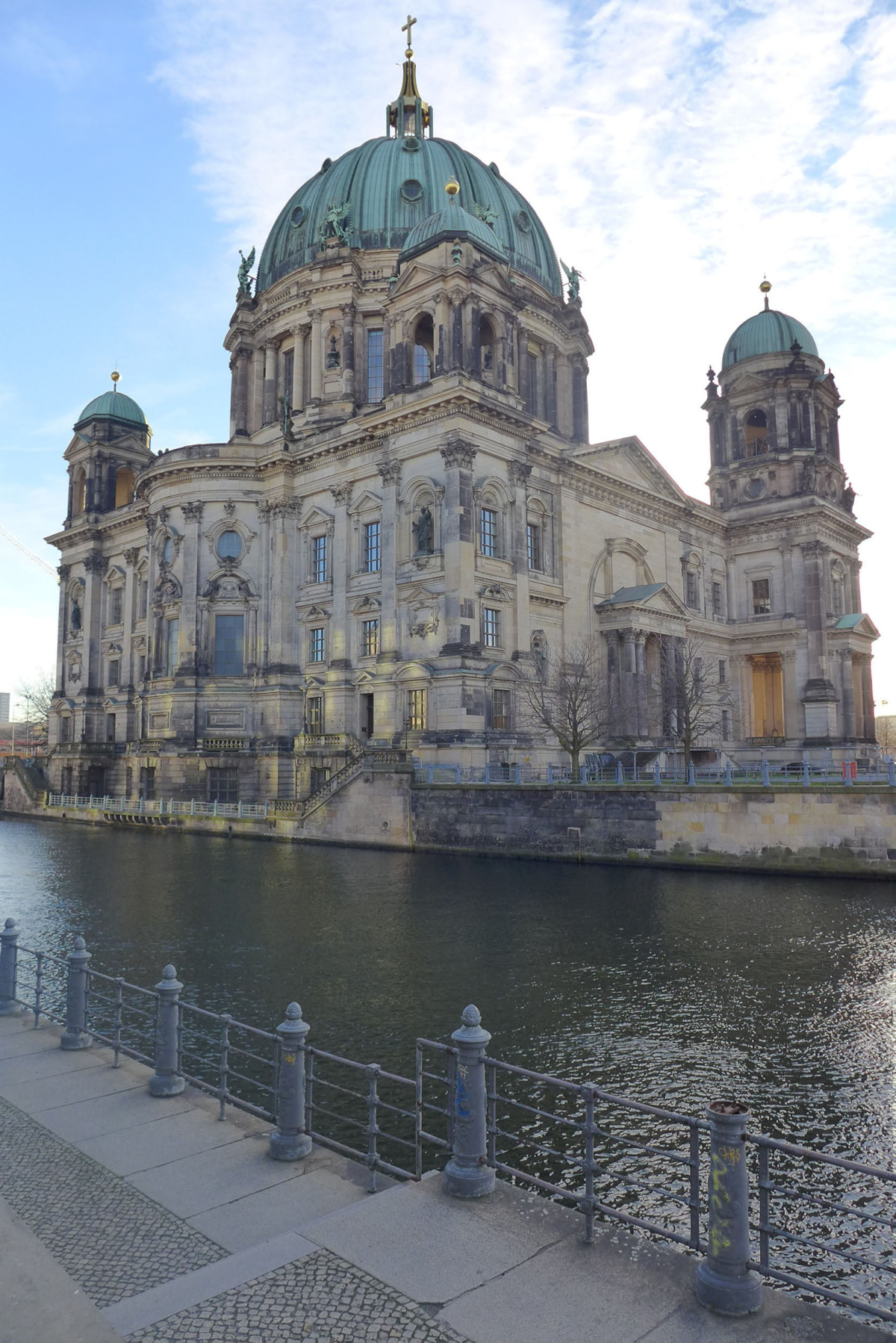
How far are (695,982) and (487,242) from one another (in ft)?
148

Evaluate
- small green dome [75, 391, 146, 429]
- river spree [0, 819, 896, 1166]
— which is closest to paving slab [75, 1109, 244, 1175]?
river spree [0, 819, 896, 1166]

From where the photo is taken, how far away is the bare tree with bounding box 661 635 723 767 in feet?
160

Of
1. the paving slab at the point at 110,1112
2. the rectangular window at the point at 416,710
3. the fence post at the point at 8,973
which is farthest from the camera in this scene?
the rectangular window at the point at 416,710

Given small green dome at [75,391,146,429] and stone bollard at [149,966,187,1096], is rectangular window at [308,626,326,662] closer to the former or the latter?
small green dome at [75,391,146,429]

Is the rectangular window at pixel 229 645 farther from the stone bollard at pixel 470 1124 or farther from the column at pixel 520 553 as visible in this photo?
the stone bollard at pixel 470 1124

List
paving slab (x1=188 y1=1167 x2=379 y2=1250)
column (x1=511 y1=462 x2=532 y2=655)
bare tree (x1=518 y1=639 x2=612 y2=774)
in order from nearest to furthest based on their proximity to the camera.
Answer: paving slab (x1=188 y1=1167 x2=379 y2=1250)
bare tree (x1=518 y1=639 x2=612 y2=774)
column (x1=511 y1=462 x2=532 y2=655)

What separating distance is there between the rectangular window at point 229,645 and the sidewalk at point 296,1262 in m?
49.8

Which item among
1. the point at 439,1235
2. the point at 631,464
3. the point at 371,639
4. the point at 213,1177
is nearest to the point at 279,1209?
the point at 213,1177

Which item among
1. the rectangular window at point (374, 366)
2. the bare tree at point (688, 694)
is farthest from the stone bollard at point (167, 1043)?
the rectangular window at point (374, 366)

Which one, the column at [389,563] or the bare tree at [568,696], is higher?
the column at [389,563]

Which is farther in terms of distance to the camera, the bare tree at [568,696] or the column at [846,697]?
the column at [846,697]

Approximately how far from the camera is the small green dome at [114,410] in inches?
2997

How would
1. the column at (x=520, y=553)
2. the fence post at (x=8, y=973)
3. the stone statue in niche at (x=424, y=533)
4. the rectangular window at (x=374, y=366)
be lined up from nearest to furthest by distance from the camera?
1. the fence post at (x=8, y=973)
2. the stone statue in niche at (x=424, y=533)
3. the column at (x=520, y=553)
4. the rectangular window at (x=374, y=366)

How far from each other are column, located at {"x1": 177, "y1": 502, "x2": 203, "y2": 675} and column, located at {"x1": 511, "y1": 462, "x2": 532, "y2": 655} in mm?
20842
